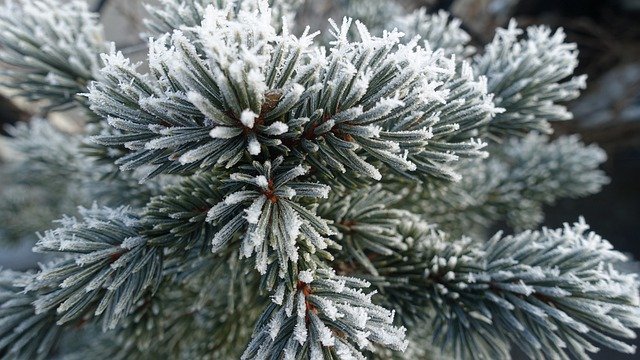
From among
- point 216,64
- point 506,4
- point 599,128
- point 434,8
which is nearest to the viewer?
point 216,64

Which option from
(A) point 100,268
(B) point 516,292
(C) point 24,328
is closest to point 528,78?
(B) point 516,292

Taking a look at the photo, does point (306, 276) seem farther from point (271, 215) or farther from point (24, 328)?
point (24, 328)

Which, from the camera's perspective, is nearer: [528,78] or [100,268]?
[100,268]

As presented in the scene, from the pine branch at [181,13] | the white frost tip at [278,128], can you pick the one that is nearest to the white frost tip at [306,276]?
the white frost tip at [278,128]

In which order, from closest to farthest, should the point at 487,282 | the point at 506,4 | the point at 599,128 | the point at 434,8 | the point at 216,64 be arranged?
the point at 216,64
the point at 487,282
the point at 434,8
the point at 506,4
the point at 599,128

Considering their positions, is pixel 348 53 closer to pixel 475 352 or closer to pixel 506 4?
pixel 475 352

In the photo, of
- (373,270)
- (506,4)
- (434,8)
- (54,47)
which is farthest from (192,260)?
(506,4)

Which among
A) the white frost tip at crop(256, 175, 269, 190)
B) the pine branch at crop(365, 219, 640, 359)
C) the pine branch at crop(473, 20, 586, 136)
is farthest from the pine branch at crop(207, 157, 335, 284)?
the pine branch at crop(473, 20, 586, 136)
